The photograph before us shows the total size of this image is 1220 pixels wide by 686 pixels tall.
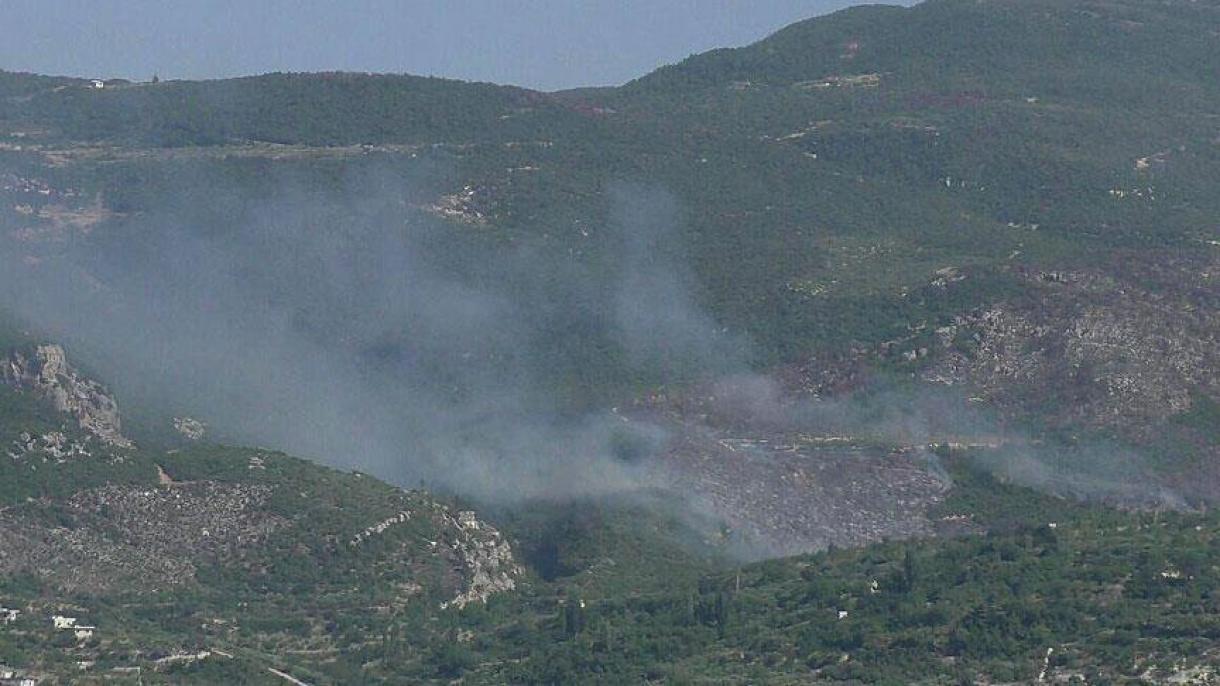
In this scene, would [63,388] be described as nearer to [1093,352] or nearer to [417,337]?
[417,337]

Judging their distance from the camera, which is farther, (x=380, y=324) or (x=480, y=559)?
(x=380, y=324)

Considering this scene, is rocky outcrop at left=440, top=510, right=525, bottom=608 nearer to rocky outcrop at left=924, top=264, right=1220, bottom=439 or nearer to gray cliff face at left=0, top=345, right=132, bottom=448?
gray cliff face at left=0, top=345, right=132, bottom=448

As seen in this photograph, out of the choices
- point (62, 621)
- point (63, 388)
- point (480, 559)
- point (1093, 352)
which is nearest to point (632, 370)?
point (1093, 352)

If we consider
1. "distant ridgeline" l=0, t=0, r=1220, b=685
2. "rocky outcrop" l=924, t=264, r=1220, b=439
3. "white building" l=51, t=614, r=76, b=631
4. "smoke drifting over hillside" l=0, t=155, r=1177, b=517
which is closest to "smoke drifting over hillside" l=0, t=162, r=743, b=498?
"smoke drifting over hillside" l=0, t=155, r=1177, b=517

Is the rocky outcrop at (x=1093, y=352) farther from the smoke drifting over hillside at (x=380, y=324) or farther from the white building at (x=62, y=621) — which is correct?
the white building at (x=62, y=621)

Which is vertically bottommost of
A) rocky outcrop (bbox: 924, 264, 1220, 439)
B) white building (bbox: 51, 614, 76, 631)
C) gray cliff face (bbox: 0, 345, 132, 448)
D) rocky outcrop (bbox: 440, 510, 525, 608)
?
rocky outcrop (bbox: 440, 510, 525, 608)
